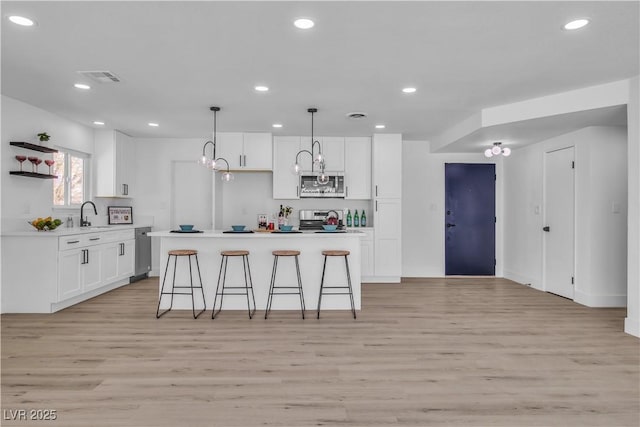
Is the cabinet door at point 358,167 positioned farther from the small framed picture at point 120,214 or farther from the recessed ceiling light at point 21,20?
the recessed ceiling light at point 21,20

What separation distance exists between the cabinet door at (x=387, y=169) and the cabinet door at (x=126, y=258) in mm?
3996

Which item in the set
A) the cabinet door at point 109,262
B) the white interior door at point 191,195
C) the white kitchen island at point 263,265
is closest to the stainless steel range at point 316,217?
the white interior door at point 191,195

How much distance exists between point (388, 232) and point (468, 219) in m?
1.65

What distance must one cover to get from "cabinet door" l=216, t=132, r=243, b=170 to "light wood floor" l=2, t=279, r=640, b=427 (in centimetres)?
278

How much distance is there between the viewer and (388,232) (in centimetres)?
670

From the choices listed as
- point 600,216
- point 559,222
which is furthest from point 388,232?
point 600,216

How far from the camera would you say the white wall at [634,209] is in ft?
12.6

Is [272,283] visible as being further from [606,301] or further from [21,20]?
[606,301]

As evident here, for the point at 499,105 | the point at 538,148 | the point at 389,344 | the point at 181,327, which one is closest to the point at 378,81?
the point at 499,105

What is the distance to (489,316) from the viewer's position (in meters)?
4.56

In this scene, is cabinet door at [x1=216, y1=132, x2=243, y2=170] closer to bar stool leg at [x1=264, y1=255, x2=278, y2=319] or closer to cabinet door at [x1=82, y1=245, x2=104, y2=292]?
cabinet door at [x1=82, y1=245, x2=104, y2=292]

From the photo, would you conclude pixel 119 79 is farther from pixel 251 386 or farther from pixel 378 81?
pixel 251 386

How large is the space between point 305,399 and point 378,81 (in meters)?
2.92

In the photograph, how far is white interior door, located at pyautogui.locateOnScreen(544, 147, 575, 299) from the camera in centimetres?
545
